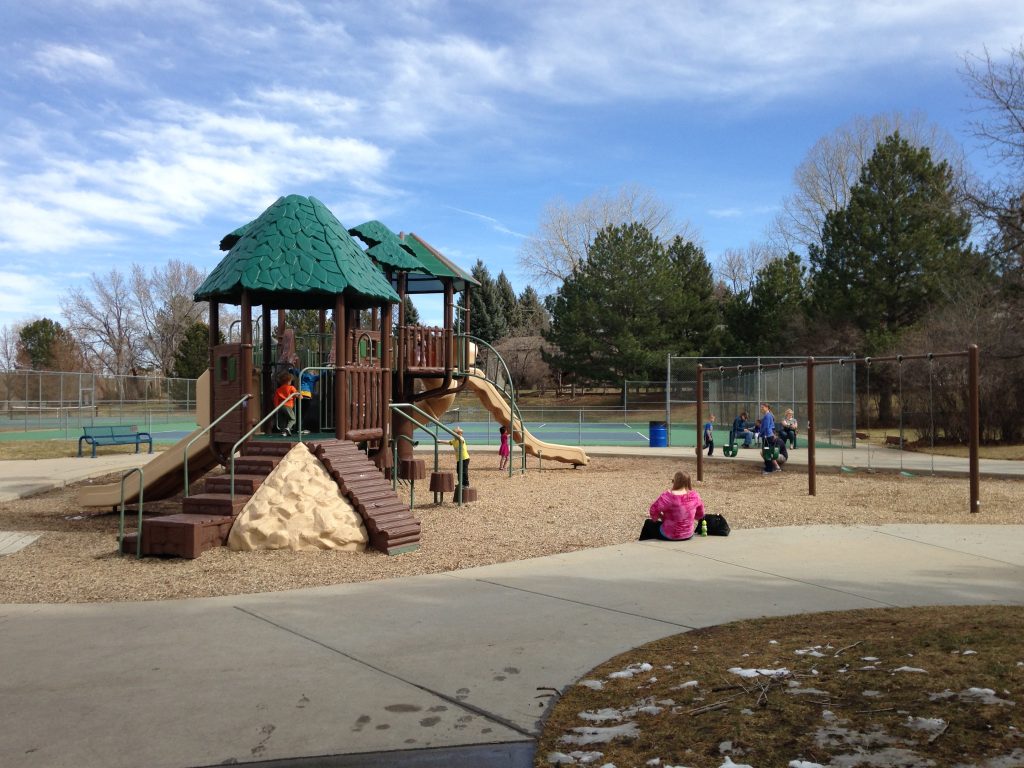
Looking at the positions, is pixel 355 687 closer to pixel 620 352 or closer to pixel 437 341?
pixel 437 341

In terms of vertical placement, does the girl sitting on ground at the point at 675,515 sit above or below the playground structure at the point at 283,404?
below

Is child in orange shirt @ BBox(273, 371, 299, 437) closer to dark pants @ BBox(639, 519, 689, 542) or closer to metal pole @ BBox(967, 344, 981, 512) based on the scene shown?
dark pants @ BBox(639, 519, 689, 542)

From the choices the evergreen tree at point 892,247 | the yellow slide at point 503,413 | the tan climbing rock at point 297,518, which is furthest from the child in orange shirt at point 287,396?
the evergreen tree at point 892,247

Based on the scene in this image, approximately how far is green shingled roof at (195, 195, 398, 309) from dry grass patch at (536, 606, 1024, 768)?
7.60 meters

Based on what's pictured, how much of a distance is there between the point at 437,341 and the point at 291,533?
8678 millimetres

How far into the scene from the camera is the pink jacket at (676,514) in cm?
1012

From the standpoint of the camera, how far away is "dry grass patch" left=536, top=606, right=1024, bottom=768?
3.63 metres

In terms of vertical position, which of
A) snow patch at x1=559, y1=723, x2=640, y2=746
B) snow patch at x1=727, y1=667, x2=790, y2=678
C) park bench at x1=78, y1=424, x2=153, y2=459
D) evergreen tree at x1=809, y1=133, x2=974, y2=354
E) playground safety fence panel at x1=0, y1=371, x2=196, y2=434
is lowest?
snow patch at x1=559, y1=723, x2=640, y2=746

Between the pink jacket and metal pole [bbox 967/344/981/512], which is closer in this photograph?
the pink jacket

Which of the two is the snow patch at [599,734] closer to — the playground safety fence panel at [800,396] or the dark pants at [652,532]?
the dark pants at [652,532]

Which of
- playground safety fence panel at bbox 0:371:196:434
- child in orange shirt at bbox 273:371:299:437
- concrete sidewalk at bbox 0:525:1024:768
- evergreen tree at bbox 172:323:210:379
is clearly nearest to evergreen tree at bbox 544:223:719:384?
playground safety fence panel at bbox 0:371:196:434

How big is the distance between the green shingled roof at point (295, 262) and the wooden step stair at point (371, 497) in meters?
2.24

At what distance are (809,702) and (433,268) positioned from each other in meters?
16.0

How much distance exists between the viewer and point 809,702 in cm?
420
